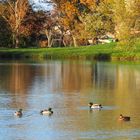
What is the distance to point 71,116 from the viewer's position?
26.8 meters

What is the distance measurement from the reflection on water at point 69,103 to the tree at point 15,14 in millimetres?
49656

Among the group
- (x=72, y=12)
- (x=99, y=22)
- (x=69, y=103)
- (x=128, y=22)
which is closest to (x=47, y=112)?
(x=69, y=103)

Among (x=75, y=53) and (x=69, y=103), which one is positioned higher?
(x=69, y=103)

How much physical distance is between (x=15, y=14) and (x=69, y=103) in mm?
72801

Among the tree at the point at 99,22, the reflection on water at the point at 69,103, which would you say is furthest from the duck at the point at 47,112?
the tree at the point at 99,22

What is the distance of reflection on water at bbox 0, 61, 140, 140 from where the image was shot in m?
23.2

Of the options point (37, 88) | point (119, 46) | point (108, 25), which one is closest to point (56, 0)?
point (108, 25)

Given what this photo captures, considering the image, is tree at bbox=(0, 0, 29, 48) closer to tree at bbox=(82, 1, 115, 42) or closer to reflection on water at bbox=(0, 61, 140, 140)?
tree at bbox=(82, 1, 115, 42)

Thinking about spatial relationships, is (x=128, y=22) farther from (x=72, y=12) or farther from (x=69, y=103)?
(x=72, y=12)

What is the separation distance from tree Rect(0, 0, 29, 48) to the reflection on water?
49656mm

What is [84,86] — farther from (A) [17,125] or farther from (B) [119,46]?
(B) [119,46]

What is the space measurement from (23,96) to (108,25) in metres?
53.0

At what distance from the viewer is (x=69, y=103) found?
31375 millimetres

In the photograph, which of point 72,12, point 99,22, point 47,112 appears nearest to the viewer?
point 47,112
